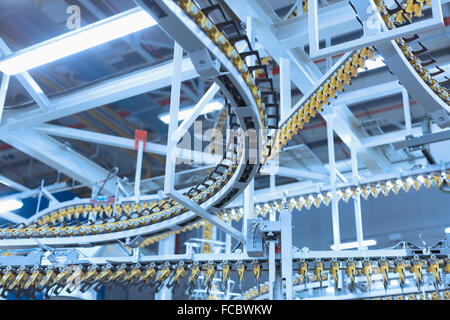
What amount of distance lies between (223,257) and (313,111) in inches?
93.7

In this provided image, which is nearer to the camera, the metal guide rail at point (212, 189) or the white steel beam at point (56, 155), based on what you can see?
the metal guide rail at point (212, 189)

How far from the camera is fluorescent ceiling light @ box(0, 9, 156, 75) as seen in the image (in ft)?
26.2

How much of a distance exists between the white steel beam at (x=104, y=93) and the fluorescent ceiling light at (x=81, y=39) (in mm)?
1656

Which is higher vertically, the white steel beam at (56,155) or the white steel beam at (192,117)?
the white steel beam at (56,155)

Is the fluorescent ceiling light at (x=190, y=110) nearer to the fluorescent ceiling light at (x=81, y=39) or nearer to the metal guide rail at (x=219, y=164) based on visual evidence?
the fluorescent ceiling light at (x=81, y=39)

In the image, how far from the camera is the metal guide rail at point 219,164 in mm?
4477

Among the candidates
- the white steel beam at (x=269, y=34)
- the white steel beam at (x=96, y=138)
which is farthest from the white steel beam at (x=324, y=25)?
the white steel beam at (x=96, y=138)

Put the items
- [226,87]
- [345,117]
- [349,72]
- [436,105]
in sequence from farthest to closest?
1. [345,117]
2. [349,72]
3. [436,105]
4. [226,87]

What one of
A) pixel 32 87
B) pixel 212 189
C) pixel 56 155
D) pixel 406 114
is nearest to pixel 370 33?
pixel 212 189
